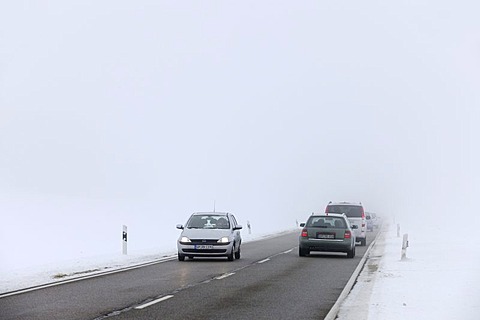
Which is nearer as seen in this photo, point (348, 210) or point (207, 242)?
point (207, 242)

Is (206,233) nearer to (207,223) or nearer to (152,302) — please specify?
(207,223)

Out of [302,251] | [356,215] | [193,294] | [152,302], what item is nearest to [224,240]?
[302,251]

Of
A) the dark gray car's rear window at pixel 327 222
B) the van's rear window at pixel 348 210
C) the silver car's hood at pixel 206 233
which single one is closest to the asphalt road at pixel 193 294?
the silver car's hood at pixel 206 233

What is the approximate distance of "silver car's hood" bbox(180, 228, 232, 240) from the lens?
81.5ft

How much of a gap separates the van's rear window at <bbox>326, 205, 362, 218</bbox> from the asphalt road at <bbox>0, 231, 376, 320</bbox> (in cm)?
1408

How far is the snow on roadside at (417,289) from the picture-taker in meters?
12.3

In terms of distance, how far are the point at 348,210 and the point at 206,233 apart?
13728 mm

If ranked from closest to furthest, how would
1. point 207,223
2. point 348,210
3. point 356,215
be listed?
point 207,223 < point 356,215 < point 348,210

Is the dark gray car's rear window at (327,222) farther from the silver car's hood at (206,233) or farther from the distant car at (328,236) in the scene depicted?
the silver car's hood at (206,233)

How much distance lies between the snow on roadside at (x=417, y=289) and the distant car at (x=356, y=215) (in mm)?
9552

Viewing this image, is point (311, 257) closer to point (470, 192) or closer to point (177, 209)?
point (177, 209)

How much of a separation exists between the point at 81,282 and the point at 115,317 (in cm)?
590

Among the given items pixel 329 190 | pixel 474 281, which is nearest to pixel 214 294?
pixel 474 281

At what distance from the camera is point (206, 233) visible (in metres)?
25.0
